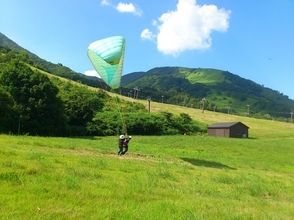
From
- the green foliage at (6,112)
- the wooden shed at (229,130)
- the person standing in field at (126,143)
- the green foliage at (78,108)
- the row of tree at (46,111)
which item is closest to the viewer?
the person standing in field at (126,143)

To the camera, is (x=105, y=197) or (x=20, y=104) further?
(x=20, y=104)

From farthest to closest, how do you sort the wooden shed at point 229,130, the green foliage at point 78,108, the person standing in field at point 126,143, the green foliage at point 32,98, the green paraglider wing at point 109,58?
the wooden shed at point 229,130 → the green foliage at point 78,108 → the green foliage at point 32,98 → the person standing in field at point 126,143 → the green paraglider wing at point 109,58

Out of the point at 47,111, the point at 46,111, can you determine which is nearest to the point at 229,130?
the point at 47,111

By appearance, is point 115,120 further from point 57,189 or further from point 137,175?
point 57,189

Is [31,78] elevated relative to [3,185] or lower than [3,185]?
elevated

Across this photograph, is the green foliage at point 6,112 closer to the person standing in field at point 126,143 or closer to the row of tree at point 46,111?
the row of tree at point 46,111

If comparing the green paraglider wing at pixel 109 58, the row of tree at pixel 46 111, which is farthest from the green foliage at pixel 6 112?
the green paraglider wing at pixel 109 58

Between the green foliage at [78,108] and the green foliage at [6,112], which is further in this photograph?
the green foliage at [78,108]

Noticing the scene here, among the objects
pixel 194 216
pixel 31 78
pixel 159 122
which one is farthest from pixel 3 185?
pixel 159 122

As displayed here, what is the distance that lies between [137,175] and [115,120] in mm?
67795

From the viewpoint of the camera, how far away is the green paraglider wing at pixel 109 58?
3253 cm

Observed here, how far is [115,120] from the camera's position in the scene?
91.0 meters

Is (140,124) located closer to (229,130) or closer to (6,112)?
(229,130)

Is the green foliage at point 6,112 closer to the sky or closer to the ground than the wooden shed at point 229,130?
closer to the ground
